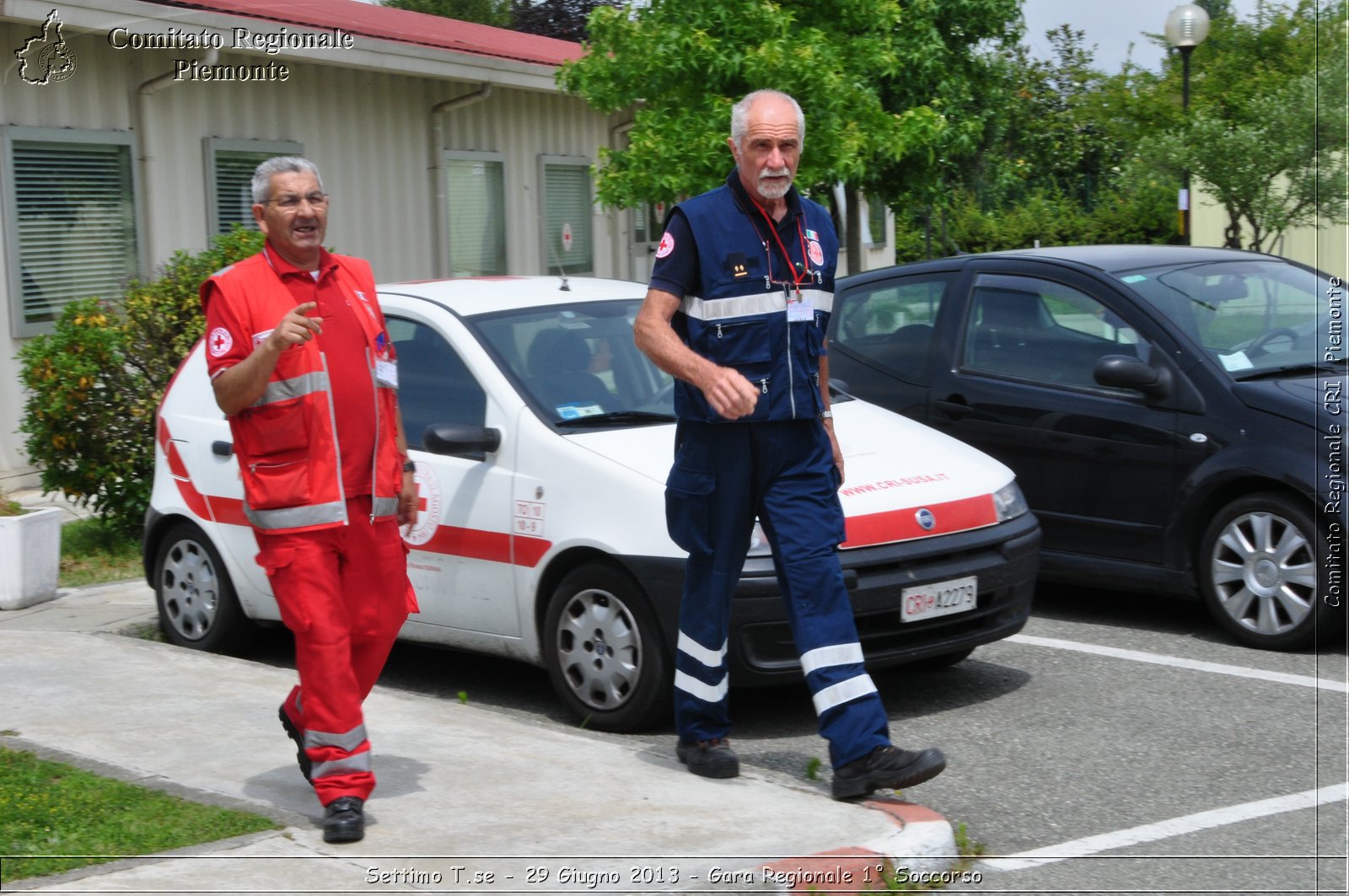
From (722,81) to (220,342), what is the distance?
9725 millimetres

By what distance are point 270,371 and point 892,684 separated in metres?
3.16

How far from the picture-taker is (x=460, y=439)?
19.7 ft

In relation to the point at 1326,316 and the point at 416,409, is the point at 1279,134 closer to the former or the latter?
the point at 1326,316

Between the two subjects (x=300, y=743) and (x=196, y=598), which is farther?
(x=196, y=598)

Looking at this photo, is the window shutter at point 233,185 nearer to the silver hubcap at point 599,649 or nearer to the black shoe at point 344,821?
the silver hubcap at point 599,649

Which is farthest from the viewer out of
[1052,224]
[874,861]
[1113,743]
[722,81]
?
[1052,224]

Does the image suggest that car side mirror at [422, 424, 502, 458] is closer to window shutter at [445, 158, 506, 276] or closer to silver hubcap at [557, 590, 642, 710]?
silver hubcap at [557, 590, 642, 710]

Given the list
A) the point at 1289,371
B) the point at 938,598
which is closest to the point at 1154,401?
the point at 1289,371

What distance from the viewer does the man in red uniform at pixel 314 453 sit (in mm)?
4480

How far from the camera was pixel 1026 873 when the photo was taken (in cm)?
439

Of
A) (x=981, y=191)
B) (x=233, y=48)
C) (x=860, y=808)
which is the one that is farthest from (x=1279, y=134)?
→ (x=860, y=808)

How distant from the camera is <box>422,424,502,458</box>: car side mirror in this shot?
5996 mm

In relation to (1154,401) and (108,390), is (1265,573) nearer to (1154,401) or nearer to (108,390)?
(1154,401)

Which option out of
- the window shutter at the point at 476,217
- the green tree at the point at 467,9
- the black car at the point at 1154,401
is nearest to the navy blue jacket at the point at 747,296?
the black car at the point at 1154,401
